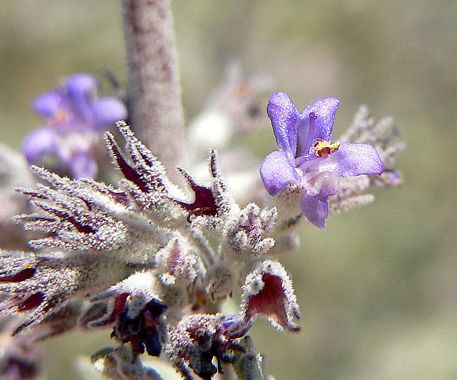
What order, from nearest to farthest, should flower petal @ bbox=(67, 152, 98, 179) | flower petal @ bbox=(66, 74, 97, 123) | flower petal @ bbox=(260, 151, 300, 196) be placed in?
flower petal @ bbox=(260, 151, 300, 196), flower petal @ bbox=(67, 152, 98, 179), flower petal @ bbox=(66, 74, 97, 123)

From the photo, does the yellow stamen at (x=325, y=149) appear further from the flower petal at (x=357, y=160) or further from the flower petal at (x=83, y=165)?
the flower petal at (x=83, y=165)

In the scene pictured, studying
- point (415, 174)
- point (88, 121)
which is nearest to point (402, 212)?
point (415, 174)

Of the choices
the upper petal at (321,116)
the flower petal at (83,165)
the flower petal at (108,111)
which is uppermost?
the flower petal at (108,111)

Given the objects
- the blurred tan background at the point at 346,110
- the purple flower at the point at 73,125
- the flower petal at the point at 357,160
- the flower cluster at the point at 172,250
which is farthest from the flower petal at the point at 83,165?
the blurred tan background at the point at 346,110

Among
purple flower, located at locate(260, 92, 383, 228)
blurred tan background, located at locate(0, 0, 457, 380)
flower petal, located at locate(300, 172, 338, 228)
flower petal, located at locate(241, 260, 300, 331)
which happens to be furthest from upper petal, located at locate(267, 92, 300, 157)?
blurred tan background, located at locate(0, 0, 457, 380)

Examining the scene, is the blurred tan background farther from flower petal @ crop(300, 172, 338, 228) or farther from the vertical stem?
flower petal @ crop(300, 172, 338, 228)

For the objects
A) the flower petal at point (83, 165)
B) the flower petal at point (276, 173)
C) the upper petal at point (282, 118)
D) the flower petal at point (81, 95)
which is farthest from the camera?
the flower petal at point (81, 95)

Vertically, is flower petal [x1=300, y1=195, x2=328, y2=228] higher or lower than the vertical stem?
lower
